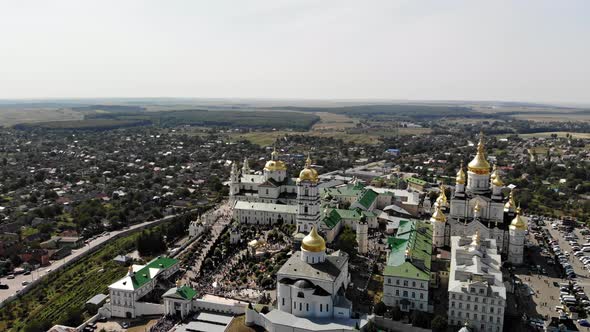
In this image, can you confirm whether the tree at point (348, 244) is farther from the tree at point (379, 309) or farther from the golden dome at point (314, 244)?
the tree at point (379, 309)

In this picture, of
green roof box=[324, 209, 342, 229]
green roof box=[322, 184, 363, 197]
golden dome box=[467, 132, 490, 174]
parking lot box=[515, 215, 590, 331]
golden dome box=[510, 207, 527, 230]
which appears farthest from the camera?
green roof box=[322, 184, 363, 197]

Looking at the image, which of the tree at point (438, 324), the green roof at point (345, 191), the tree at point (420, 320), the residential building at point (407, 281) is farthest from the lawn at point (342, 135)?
the tree at point (438, 324)

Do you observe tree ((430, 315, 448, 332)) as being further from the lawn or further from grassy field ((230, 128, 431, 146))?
grassy field ((230, 128, 431, 146))

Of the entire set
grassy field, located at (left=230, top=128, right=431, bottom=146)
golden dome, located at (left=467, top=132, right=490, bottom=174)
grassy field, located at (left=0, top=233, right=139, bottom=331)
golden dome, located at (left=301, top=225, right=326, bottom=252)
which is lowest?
grassy field, located at (left=0, top=233, right=139, bottom=331)

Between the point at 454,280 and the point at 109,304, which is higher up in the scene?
the point at 454,280

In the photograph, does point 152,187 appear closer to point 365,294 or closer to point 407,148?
point 365,294

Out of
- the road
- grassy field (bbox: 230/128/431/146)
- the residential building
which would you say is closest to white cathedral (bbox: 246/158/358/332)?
the residential building

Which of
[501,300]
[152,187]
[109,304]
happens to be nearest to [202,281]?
[109,304]
